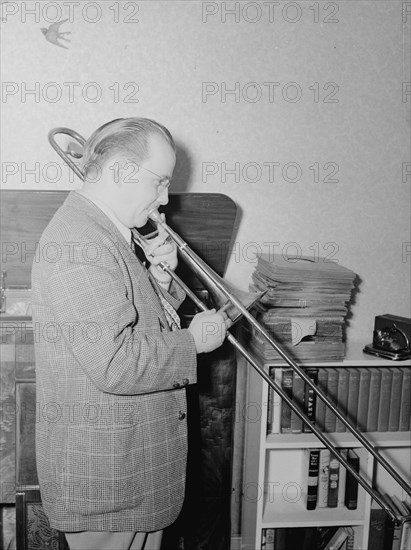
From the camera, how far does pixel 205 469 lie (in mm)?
2338

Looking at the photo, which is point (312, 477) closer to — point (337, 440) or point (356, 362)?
point (337, 440)

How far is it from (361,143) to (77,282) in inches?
59.1

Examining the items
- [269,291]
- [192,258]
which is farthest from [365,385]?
[192,258]

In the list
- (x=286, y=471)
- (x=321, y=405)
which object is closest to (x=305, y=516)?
(x=286, y=471)

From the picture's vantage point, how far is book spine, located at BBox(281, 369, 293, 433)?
2393 mm

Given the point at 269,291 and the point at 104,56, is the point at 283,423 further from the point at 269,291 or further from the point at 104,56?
the point at 104,56

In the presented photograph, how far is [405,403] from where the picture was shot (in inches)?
97.7

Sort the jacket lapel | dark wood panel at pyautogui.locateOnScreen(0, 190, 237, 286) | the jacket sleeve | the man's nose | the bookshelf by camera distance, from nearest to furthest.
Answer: the jacket sleeve, the jacket lapel, the man's nose, dark wood panel at pyautogui.locateOnScreen(0, 190, 237, 286), the bookshelf

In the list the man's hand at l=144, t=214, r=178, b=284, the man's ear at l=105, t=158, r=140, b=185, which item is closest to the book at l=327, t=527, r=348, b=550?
the man's hand at l=144, t=214, r=178, b=284

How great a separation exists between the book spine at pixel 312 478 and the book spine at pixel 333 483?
0.05m

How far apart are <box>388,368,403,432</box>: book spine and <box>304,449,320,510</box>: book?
0.97ft

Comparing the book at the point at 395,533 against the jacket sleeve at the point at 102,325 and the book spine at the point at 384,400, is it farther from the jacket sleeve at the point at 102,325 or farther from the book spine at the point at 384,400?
the jacket sleeve at the point at 102,325

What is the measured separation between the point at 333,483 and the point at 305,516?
16cm

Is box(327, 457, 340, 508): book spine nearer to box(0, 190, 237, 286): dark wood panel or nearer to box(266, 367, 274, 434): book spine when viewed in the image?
box(266, 367, 274, 434): book spine
